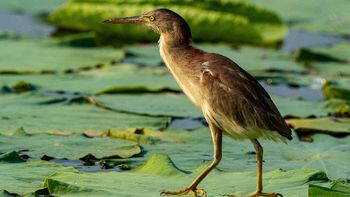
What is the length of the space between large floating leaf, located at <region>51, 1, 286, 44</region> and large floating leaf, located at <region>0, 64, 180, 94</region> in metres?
1.18

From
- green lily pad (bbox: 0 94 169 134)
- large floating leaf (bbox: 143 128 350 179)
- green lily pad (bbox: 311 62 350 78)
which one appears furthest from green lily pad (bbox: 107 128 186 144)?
green lily pad (bbox: 311 62 350 78)

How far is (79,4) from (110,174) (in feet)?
13.6

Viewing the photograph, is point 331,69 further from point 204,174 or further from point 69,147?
point 204,174

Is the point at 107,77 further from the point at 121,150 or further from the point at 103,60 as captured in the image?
the point at 121,150

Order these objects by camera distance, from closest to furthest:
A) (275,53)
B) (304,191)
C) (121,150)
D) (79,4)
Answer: (304,191)
(121,150)
(275,53)
(79,4)

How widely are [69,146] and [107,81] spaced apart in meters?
1.63

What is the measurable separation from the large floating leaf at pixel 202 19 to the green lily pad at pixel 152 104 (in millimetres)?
1895

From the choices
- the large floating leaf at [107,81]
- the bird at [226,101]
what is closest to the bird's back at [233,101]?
the bird at [226,101]

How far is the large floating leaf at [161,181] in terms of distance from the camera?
11.5ft

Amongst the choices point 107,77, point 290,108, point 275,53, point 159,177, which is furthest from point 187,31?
point 275,53

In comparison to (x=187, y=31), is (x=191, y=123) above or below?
below

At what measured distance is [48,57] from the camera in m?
6.33

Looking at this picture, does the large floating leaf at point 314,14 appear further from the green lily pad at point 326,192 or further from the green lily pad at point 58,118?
the green lily pad at point 326,192

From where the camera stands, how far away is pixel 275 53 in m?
7.19
